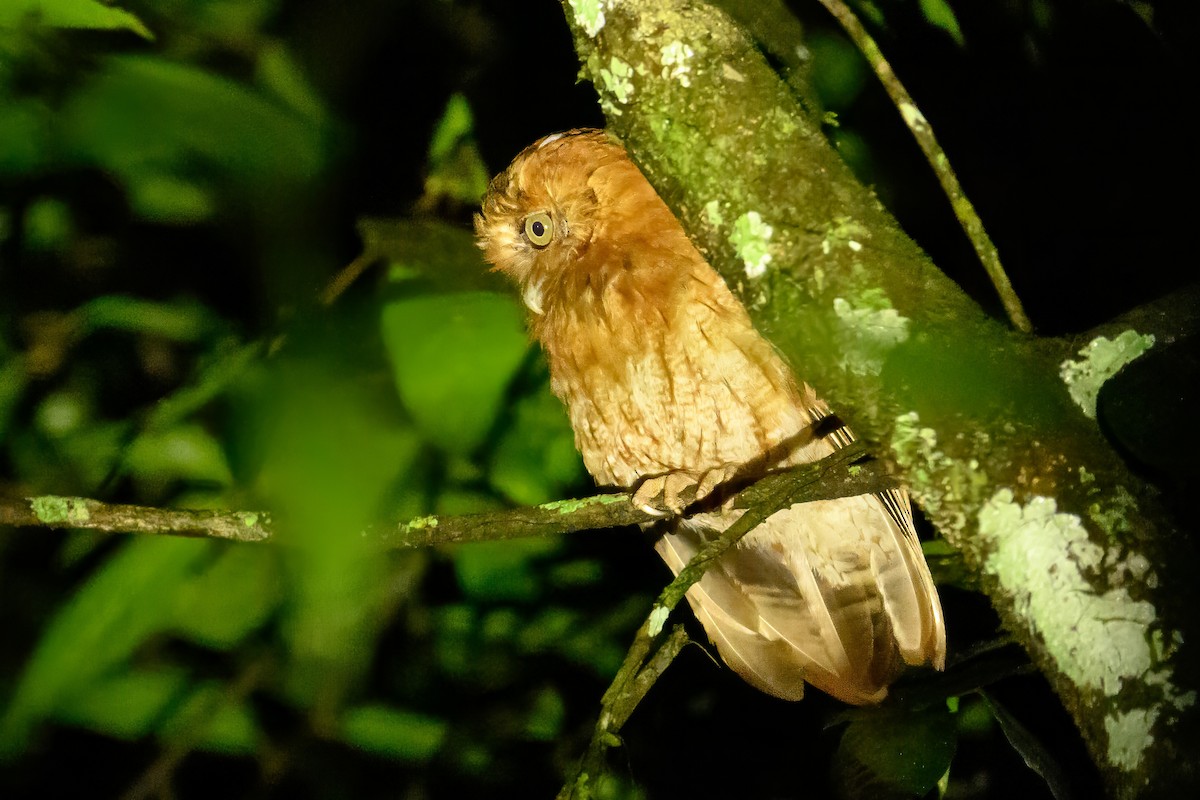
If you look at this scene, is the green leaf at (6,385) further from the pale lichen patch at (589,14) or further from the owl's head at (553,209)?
the owl's head at (553,209)

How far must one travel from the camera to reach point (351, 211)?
56.7 inches

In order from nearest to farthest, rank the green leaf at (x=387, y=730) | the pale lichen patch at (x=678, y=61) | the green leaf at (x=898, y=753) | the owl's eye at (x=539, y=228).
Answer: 1. the pale lichen patch at (x=678, y=61)
2. the green leaf at (x=898, y=753)
3. the green leaf at (x=387, y=730)
4. the owl's eye at (x=539, y=228)

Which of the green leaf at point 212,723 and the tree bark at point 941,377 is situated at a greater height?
the tree bark at point 941,377

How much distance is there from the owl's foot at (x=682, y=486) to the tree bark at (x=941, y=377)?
0.76m

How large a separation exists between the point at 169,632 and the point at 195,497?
0.63ft

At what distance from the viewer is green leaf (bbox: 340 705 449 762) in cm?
150

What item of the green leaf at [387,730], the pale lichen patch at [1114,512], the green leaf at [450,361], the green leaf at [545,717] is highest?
the green leaf at [450,361]

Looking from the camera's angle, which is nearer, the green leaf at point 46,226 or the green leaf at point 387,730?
the green leaf at point 46,226

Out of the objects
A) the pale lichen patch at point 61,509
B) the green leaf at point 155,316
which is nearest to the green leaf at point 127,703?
the pale lichen patch at point 61,509

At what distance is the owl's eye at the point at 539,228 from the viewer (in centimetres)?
162

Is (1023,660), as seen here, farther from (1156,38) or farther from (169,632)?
(169,632)

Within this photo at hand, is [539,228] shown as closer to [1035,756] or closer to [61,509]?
[61,509]

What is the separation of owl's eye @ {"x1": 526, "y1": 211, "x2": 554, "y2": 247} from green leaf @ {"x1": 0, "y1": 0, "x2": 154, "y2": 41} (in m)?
0.93

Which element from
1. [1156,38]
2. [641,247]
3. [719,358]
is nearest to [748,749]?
[719,358]
